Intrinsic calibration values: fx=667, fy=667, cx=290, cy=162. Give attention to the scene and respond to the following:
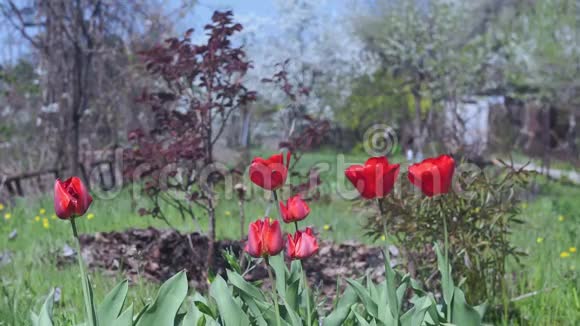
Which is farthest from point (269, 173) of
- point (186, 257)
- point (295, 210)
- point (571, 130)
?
point (571, 130)

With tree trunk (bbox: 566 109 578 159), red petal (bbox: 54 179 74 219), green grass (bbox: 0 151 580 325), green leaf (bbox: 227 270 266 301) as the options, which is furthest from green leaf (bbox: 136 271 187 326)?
tree trunk (bbox: 566 109 578 159)

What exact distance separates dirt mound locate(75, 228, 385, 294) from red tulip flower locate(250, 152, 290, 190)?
2024 mm

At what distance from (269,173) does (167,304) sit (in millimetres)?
429

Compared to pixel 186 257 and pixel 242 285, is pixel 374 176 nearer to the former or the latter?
pixel 242 285

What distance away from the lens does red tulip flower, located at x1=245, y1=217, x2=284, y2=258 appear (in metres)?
1.49

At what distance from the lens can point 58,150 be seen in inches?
303

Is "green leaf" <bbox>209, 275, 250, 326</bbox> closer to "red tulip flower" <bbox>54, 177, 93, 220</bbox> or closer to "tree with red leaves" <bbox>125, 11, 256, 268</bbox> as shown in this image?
"red tulip flower" <bbox>54, 177, 93, 220</bbox>

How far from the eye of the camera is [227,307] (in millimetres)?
1688

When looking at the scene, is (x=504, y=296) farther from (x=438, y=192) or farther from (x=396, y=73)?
(x=396, y=73)

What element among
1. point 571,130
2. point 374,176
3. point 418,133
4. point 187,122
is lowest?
point 571,130

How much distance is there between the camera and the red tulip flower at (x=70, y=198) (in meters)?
1.42

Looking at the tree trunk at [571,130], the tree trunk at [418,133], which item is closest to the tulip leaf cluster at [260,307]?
the tree trunk at [418,133]

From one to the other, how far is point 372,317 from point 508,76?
69.9 feet

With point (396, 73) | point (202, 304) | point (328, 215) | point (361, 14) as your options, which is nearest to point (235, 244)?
point (328, 215)
